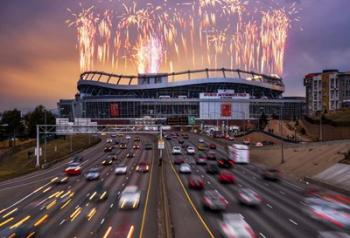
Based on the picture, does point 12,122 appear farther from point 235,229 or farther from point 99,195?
point 235,229

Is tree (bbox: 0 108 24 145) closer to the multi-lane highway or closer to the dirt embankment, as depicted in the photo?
the multi-lane highway

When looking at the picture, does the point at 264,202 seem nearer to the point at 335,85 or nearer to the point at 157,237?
the point at 157,237

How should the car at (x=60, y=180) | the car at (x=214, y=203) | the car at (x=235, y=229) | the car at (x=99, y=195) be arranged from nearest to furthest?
the car at (x=235, y=229), the car at (x=214, y=203), the car at (x=99, y=195), the car at (x=60, y=180)

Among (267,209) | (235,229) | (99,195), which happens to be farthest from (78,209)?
(267,209)

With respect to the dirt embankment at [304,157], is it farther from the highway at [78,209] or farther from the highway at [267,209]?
the highway at [78,209]

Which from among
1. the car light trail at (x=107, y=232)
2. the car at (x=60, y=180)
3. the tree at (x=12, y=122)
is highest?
the tree at (x=12, y=122)

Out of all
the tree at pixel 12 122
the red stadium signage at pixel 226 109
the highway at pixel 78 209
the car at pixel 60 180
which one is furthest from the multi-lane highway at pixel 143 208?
the red stadium signage at pixel 226 109

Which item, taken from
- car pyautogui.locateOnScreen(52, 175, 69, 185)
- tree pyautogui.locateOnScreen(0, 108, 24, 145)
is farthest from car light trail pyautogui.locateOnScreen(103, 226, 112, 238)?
tree pyautogui.locateOnScreen(0, 108, 24, 145)
